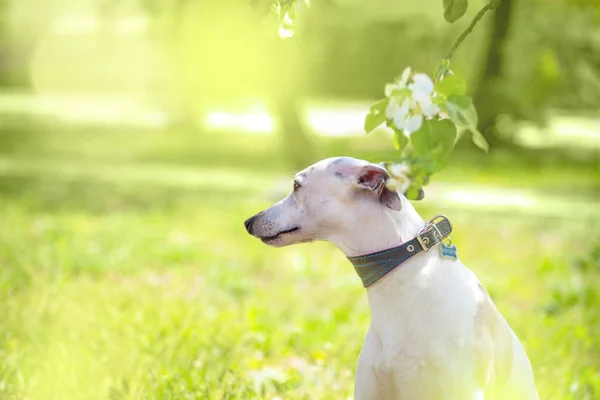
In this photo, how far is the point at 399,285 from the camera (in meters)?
2.96

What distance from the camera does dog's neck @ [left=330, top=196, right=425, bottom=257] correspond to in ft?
9.71

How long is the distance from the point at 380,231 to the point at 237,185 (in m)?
10.0

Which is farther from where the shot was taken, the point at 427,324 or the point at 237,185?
the point at 237,185

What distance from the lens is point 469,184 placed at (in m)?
13.7

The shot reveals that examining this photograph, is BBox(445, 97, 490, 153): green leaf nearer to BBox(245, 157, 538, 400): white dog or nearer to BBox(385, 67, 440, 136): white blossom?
BBox(385, 67, 440, 136): white blossom

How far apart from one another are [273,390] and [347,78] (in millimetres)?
18083

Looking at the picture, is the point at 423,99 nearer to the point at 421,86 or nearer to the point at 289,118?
the point at 421,86

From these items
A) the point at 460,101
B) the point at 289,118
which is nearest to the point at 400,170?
the point at 460,101

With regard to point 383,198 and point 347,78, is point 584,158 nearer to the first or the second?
point 347,78

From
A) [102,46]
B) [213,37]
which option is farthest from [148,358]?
[102,46]

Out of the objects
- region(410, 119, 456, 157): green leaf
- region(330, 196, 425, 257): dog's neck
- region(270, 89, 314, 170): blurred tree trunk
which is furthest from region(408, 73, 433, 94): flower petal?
region(270, 89, 314, 170): blurred tree trunk

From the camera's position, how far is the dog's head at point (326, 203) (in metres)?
2.91

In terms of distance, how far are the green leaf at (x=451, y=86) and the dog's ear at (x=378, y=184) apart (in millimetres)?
337

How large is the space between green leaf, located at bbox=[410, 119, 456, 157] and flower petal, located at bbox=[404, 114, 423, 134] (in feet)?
0.11
